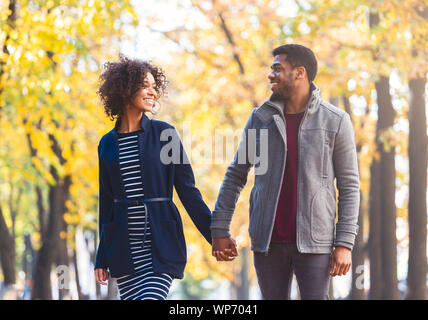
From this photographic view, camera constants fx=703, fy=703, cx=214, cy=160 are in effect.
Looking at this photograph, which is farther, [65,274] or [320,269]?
[65,274]

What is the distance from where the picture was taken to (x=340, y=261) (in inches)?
185

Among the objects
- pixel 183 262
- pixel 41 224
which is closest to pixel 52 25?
pixel 183 262

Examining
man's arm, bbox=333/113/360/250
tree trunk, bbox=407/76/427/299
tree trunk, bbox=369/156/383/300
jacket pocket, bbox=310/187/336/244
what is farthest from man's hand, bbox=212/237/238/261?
tree trunk, bbox=369/156/383/300

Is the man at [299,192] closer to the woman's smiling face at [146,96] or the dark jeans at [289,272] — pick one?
the dark jeans at [289,272]

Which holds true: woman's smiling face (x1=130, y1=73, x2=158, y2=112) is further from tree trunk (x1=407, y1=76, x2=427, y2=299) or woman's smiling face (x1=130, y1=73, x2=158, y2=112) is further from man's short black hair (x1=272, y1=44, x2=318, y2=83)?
tree trunk (x1=407, y1=76, x2=427, y2=299)

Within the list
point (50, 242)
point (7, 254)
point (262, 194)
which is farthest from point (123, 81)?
point (50, 242)

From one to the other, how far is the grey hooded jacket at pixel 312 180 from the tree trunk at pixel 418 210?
21.9ft

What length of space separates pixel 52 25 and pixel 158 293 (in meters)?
7.24

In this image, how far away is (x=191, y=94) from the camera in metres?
20.1

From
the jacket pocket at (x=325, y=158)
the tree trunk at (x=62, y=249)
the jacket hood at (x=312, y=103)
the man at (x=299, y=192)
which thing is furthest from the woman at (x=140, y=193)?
the tree trunk at (x=62, y=249)

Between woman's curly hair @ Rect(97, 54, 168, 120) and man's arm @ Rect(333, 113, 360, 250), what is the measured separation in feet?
4.94

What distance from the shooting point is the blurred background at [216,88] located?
37.0 ft

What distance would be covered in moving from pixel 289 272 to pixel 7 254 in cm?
896
